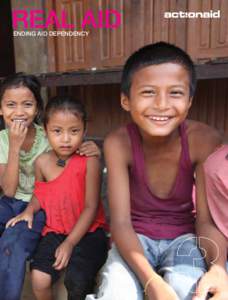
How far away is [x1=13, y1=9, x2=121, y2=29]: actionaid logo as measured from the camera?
11.3 ft

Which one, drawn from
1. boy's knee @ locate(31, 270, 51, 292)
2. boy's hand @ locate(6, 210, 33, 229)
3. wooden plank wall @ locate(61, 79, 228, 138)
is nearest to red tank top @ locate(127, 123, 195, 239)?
boy's knee @ locate(31, 270, 51, 292)

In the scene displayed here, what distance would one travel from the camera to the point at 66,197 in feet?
5.84

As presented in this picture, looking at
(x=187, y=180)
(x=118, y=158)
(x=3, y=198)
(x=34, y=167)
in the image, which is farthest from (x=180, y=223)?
(x=3, y=198)

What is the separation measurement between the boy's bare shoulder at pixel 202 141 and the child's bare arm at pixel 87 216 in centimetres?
54

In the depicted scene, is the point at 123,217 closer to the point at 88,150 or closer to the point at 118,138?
the point at 118,138

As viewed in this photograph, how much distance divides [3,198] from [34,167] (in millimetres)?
260

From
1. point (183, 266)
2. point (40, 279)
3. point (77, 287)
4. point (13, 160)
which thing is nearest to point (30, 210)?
point (13, 160)

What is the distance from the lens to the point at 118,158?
4.83 ft

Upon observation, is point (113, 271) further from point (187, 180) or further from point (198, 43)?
point (198, 43)

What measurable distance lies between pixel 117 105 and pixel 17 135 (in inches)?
79.6

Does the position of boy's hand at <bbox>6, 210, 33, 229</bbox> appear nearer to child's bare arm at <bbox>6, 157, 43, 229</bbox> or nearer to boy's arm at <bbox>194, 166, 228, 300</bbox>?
child's bare arm at <bbox>6, 157, 43, 229</bbox>

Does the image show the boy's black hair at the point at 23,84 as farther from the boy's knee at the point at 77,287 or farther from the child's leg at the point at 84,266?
the boy's knee at the point at 77,287

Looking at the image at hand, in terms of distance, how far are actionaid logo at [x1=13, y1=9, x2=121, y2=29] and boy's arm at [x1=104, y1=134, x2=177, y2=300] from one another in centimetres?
230

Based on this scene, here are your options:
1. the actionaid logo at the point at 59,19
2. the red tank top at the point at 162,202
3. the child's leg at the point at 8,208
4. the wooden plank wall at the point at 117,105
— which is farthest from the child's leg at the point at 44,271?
the actionaid logo at the point at 59,19
